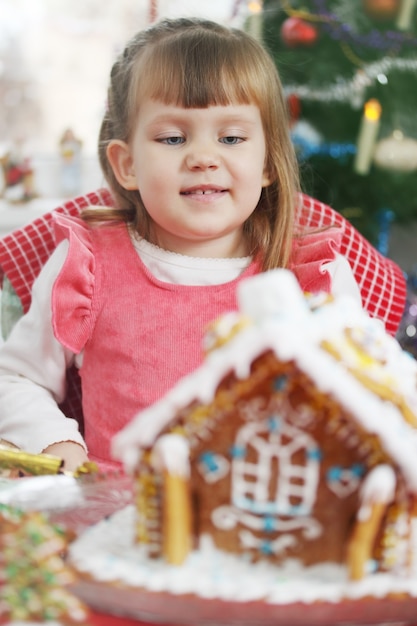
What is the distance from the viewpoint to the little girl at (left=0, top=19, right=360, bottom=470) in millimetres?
1289

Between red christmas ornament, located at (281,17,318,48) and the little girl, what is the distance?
1.21m

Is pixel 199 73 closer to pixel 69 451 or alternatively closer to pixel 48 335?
pixel 48 335

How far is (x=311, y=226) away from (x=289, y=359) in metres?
0.97

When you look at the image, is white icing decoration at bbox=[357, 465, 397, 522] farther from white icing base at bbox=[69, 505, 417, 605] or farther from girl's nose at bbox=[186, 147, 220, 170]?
girl's nose at bbox=[186, 147, 220, 170]

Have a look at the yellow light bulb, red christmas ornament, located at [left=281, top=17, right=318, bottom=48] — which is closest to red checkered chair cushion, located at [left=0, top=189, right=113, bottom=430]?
the yellow light bulb

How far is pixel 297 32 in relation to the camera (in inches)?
→ 103

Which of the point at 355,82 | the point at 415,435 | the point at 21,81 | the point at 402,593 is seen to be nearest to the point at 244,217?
the point at 415,435

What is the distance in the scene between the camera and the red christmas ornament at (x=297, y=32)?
2602 mm

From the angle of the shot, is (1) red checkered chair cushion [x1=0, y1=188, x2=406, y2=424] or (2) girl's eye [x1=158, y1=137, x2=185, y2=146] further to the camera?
(1) red checkered chair cushion [x1=0, y1=188, x2=406, y2=424]

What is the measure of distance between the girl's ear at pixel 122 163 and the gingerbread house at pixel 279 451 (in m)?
0.80

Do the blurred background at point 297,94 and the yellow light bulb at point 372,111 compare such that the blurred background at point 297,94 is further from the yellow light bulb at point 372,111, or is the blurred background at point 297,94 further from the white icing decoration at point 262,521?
the white icing decoration at point 262,521

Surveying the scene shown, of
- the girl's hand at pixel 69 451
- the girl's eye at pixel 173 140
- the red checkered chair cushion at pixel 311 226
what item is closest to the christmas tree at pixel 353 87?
the red checkered chair cushion at pixel 311 226

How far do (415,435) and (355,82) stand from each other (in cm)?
215

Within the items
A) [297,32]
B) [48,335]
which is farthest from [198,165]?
[297,32]
